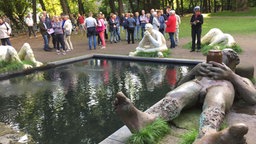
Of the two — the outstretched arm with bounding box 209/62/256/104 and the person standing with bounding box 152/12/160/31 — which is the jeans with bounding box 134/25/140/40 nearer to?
the person standing with bounding box 152/12/160/31

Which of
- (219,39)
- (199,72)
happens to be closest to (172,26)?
(219,39)

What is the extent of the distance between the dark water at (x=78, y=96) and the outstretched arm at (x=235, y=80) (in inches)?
80.4

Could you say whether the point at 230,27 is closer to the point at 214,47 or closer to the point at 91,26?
the point at 214,47

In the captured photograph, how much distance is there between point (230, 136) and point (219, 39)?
1056 centimetres

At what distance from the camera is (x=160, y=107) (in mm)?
4473

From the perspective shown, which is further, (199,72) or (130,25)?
(130,25)

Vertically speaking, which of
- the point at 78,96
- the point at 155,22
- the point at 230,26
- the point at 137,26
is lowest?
the point at 78,96

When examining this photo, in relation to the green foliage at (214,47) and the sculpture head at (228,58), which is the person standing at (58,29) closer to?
the green foliage at (214,47)

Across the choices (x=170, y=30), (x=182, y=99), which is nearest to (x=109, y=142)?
(x=182, y=99)

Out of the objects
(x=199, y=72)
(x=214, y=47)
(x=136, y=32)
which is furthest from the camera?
(x=136, y=32)

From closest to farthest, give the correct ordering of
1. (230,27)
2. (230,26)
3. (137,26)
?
(137,26), (230,27), (230,26)

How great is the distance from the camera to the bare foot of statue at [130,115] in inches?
156

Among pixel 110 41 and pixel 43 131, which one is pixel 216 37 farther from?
pixel 43 131

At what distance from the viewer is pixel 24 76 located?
1084 cm
